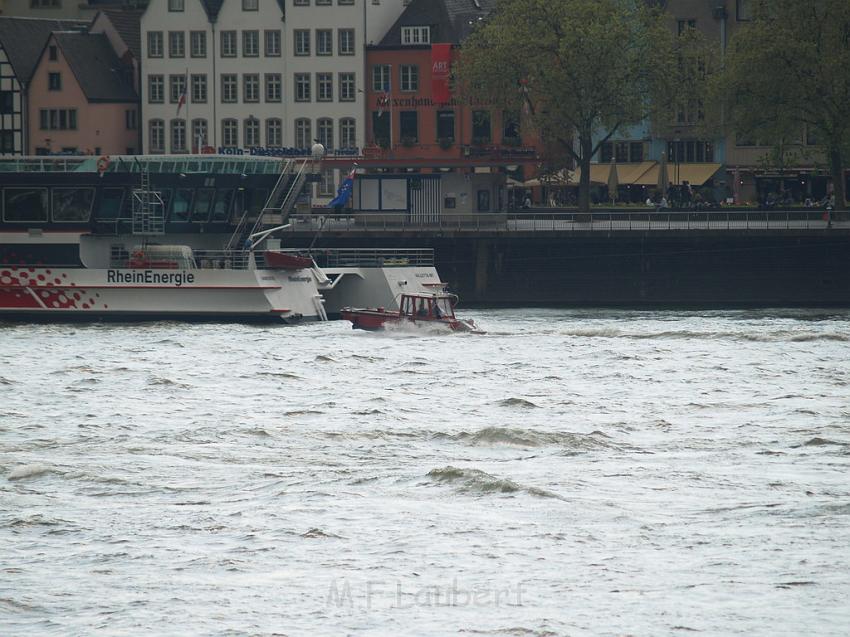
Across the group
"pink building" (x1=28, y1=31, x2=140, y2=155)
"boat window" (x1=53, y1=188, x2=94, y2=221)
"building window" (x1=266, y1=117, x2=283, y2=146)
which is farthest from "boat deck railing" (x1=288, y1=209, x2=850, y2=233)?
"pink building" (x1=28, y1=31, x2=140, y2=155)

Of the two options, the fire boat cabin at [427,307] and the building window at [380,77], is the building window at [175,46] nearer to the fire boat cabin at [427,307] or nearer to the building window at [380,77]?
the building window at [380,77]

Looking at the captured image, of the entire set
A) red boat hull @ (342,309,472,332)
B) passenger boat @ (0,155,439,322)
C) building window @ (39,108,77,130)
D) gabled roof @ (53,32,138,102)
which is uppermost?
gabled roof @ (53,32,138,102)

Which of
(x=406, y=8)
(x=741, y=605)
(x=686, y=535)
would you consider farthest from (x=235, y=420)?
(x=406, y=8)

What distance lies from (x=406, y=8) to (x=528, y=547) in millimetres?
73486

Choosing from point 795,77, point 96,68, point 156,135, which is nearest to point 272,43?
point 156,135

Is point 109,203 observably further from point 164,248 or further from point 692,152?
point 692,152

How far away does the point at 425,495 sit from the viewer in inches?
1254

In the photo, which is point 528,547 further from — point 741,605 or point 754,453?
point 754,453

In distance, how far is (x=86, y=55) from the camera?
10331 centimetres

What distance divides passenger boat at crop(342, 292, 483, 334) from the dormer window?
39.2 metres

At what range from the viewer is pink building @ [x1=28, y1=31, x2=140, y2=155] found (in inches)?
4006

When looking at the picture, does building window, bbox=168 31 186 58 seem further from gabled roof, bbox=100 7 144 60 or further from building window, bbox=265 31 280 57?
building window, bbox=265 31 280 57

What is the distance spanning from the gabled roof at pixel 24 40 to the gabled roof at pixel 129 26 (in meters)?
3.77

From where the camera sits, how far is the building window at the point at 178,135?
100500 millimetres
